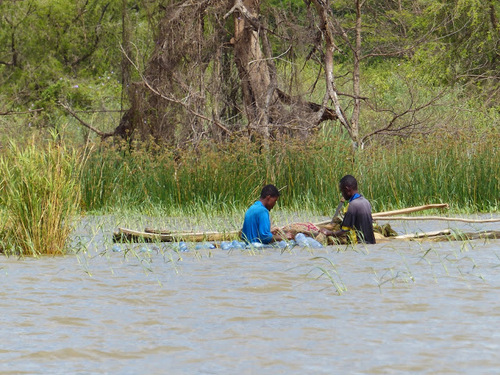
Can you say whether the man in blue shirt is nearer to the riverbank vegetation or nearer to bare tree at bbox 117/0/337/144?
the riverbank vegetation

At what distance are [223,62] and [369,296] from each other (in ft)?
42.8

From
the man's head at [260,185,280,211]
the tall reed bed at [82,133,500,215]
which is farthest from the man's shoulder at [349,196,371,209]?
the tall reed bed at [82,133,500,215]

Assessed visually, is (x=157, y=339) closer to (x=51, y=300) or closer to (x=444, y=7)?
(x=51, y=300)

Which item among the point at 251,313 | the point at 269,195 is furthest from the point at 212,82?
the point at 251,313

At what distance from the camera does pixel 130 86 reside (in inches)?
765

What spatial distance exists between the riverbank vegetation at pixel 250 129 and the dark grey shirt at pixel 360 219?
126 inches

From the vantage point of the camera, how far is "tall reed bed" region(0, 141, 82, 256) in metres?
9.34

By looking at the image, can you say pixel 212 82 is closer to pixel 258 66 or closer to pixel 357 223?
pixel 258 66

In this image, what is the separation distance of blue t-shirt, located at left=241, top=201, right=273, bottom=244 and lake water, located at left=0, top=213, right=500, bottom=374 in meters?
0.58

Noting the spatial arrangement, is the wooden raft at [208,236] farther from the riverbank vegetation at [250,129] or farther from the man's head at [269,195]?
the riverbank vegetation at [250,129]

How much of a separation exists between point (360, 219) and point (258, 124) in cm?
760

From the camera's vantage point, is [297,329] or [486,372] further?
[297,329]

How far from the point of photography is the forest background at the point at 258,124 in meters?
14.4

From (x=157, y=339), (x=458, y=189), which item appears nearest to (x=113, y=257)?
(x=157, y=339)
